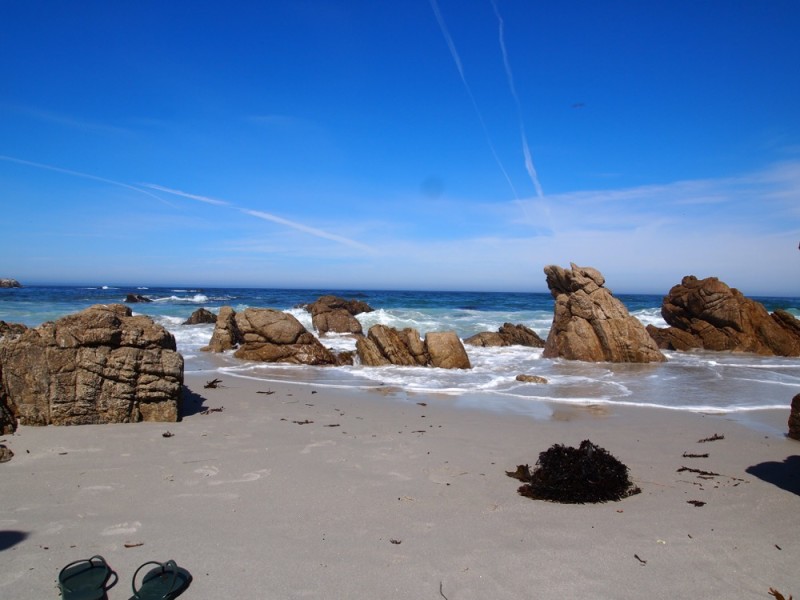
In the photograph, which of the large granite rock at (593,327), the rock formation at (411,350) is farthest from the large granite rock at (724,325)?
the rock formation at (411,350)

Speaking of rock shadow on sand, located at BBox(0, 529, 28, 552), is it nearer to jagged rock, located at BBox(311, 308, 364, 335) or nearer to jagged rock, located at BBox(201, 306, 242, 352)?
jagged rock, located at BBox(201, 306, 242, 352)

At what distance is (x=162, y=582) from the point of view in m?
3.32

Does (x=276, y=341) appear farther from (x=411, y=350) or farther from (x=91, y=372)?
(x=91, y=372)

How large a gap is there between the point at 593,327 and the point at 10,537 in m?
17.2

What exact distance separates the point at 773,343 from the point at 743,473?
17698mm

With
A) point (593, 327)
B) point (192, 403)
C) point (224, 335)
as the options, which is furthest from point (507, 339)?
point (192, 403)

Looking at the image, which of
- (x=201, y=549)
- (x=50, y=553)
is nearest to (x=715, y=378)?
(x=201, y=549)

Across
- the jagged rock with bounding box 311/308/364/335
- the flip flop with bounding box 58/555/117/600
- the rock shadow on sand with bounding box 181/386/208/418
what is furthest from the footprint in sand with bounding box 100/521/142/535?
the jagged rock with bounding box 311/308/364/335

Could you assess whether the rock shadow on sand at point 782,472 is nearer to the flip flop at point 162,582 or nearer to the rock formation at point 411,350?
the flip flop at point 162,582

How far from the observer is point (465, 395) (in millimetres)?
10844

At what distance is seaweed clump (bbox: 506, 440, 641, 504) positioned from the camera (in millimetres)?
4883

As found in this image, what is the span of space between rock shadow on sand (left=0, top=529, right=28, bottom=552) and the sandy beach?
2 centimetres

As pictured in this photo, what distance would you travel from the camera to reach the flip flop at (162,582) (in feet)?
10.5

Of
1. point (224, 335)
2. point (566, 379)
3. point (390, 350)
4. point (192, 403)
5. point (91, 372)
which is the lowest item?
point (566, 379)
